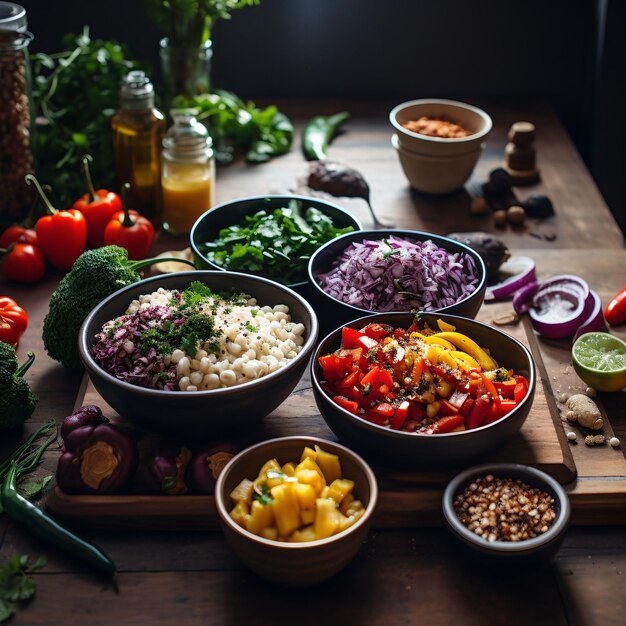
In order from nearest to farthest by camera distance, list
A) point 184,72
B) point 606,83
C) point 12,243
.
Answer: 1. point 12,243
2. point 184,72
3. point 606,83

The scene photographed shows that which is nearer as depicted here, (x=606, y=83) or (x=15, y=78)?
(x=15, y=78)

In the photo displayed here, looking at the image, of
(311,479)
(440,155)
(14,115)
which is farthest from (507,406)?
(14,115)

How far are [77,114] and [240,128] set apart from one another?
698 millimetres

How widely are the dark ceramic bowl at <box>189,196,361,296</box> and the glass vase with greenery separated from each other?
3.37ft

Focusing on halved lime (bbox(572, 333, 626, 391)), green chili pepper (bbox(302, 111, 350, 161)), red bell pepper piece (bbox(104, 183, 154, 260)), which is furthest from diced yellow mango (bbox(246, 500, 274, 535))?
green chili pepper (bbox(302, 111, 350, 161))

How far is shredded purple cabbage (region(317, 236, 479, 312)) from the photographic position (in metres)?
2.59

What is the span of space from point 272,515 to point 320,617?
24 centimetres

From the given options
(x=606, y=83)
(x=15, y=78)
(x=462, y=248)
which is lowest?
(x=606, y=83)

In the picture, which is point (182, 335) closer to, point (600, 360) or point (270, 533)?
point (270, 533)

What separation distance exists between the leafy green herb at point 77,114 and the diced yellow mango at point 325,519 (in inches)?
81.6

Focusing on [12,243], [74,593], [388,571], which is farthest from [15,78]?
[388,571]

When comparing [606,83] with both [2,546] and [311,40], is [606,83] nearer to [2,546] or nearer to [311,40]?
[311,40]

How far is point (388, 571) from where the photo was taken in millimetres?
2025

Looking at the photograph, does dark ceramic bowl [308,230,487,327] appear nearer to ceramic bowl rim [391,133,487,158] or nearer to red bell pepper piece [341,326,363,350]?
red bell pepper piece [341,326,363,350]
